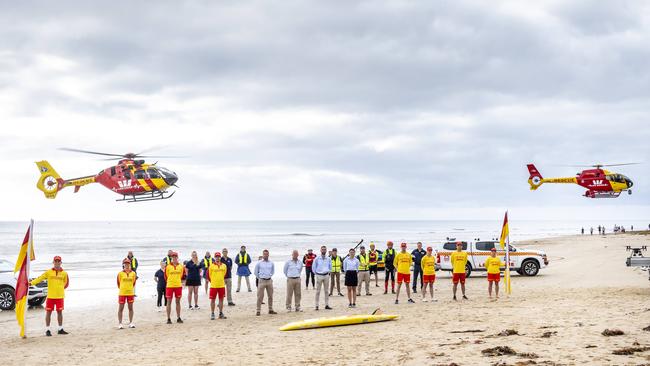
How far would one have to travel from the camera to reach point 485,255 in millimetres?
27688

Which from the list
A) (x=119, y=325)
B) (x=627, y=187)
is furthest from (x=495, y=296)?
(x=627, y=187)

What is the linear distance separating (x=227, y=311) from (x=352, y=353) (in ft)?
25.5

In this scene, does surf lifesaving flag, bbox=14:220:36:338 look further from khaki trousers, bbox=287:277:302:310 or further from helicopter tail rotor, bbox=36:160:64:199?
helicopter tail rotor, bbox=36:160:64:199

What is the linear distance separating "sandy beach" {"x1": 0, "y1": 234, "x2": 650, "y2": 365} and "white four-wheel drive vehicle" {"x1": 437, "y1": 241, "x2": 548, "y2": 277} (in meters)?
7.68

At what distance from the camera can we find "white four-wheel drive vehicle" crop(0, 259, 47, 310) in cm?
1858

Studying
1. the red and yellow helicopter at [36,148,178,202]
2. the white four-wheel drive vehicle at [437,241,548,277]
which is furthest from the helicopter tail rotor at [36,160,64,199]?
the white four-wheel drive vehicle at [437,241,548,277]

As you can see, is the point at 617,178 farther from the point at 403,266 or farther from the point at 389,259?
the point at 403,266

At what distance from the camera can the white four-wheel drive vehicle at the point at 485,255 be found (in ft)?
89.7

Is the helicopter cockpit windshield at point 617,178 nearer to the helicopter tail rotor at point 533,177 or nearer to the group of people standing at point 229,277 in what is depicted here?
the helicopter tail rotor at point 533,177

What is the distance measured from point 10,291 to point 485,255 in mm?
19379

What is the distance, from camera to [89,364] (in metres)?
11.1

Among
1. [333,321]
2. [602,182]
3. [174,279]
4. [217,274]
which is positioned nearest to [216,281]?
[217,274]

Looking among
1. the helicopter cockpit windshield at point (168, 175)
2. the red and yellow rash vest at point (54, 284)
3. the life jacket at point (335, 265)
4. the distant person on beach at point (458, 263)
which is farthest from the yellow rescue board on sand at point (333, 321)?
the helicopter cockpit windshield at point (168, 175)

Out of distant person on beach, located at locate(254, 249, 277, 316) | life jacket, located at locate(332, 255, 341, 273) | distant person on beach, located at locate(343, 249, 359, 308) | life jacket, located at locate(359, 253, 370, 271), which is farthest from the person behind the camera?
life jacket, located at locate(359, 253, 370, 271)
